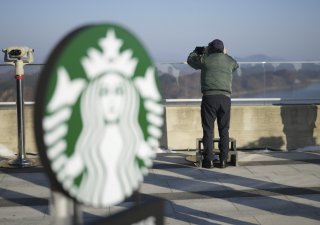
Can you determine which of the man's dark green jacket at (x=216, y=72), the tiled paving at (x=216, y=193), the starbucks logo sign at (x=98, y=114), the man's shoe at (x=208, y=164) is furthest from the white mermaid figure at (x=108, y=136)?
the man's shoe at (x=208, y=164)

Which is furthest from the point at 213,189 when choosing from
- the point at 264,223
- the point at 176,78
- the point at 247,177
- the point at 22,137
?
the point at 176,78

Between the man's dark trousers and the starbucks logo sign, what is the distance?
18.2 ft

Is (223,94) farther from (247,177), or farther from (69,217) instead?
(69,217)

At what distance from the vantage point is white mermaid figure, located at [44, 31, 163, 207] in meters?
1.87

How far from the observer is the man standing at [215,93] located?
7758mm

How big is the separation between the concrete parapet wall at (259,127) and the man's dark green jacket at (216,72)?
2.02m

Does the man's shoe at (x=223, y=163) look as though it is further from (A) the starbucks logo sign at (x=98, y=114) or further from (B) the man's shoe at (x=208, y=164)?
(A) the starbucks logo sign at (x=98, y=114)

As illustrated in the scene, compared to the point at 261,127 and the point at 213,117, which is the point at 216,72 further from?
the point at 261,127

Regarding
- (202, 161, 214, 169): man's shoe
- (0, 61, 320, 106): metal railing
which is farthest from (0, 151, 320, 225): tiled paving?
(0, 61, 320, 106): metal railing

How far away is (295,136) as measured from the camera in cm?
983

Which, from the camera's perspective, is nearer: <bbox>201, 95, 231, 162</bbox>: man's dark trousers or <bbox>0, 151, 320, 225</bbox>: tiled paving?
<bbox>0, 151, 320, 225</bbox>: tiled paving

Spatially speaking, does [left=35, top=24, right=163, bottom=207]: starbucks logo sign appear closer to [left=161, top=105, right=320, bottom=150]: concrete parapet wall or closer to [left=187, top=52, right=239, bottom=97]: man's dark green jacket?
[left=187, top=52, right=239, bottom=97]: man's dark green jacket

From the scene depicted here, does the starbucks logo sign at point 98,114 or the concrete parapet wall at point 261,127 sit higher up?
the starbucks logo sign at point 98,114

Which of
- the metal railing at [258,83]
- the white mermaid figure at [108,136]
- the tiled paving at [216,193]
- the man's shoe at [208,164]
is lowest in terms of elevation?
the tiled paving at [216,193]
